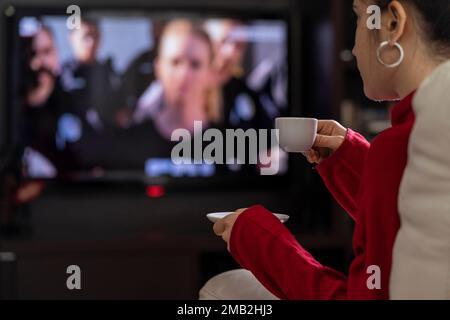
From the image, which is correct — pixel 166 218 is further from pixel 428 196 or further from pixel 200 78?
pixel 428 196

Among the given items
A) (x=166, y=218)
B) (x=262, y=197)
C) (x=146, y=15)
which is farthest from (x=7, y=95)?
(x=262, y=197)

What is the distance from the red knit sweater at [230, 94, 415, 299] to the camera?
30.7 inches

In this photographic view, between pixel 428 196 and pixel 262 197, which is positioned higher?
pixel 428 196

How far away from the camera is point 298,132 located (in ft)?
3.57

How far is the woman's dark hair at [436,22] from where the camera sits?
82 cm

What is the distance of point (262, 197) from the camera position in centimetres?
294

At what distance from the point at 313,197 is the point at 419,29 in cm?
204

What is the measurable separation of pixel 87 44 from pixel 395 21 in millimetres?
2051

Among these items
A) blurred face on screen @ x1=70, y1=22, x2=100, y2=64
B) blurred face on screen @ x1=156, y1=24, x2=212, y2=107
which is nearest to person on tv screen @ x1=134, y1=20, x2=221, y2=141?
blurred face on screen @ x1=156, y1=24, x2=212, y2=107

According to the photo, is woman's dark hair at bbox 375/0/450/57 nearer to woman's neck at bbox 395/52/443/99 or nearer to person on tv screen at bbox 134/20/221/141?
woman's neck at bbox 395/52/443/99

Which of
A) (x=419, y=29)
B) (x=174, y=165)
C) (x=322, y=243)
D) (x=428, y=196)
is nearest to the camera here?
(x=428, y=196)

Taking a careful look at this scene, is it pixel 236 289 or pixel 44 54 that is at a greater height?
pixel 44 54

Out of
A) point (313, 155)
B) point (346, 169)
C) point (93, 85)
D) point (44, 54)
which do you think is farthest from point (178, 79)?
point (346, 169)

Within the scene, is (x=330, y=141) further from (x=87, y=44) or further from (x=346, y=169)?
(x=87, y=44)
